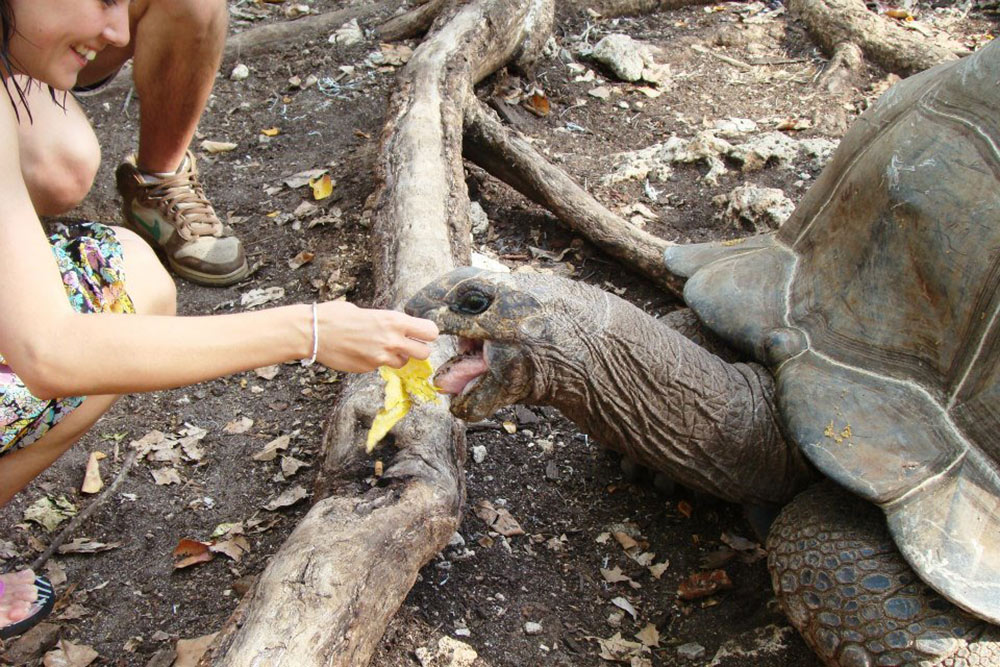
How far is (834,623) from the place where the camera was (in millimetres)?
2061

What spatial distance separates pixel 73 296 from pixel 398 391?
82 centimetres

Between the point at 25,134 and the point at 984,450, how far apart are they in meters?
2.51

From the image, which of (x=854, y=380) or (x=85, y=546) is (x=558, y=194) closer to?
(x=854, y=380)

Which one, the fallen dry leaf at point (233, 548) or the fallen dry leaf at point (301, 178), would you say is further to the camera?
the fallen dry leaf at point (301, 178)

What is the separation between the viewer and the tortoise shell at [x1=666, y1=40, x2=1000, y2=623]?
6.54 feet

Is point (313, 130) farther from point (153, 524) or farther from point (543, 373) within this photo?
point (543, 373)

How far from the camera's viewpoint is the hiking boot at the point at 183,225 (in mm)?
3656

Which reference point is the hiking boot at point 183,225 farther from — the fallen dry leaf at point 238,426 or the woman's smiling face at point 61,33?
the woman's smiling face at point 61,33

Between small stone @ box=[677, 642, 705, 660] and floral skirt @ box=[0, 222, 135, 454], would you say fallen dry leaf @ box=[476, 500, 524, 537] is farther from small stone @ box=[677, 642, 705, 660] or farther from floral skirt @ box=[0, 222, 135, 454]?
floral skirt @ box=[0, 222, 135, 454]

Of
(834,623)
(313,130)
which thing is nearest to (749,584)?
(834,623)

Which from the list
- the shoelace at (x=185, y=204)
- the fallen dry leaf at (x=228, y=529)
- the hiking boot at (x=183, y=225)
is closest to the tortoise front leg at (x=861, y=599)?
the fallen dry leaf at (x=228, y=529)

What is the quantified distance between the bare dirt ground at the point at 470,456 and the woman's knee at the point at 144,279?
0.57m

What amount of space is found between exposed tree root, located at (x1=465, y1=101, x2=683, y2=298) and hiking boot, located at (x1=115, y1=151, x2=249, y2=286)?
3.76 feet

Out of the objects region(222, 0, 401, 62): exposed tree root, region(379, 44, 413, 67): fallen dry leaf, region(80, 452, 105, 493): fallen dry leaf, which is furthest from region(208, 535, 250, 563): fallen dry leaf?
region(222, 0, 401, 62): exposed tree root
